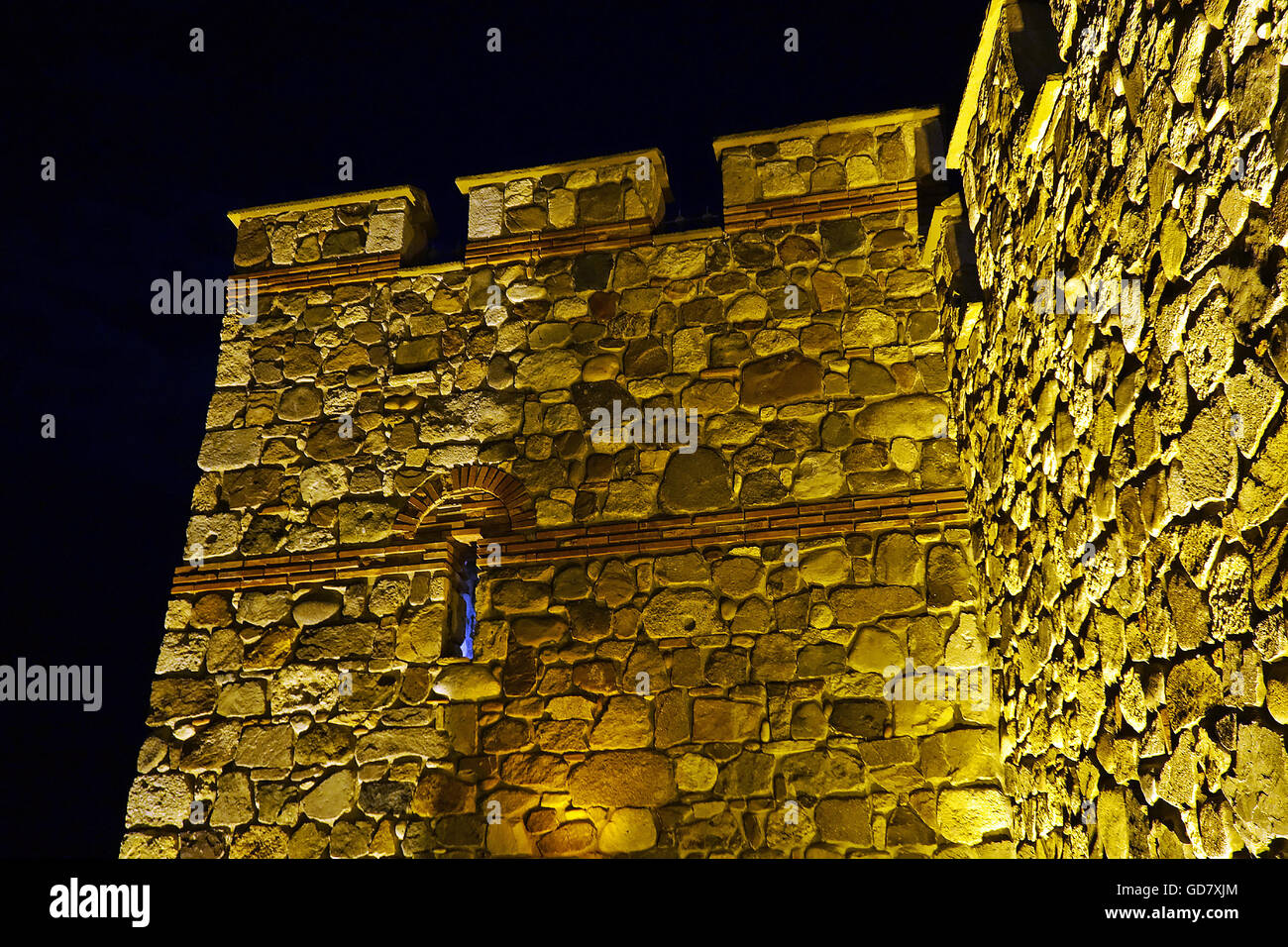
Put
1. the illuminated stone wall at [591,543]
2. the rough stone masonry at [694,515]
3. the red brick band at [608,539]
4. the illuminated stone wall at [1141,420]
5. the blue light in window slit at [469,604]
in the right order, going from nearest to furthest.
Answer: the illuminated stone wall at [1141,420], the rough stone masonry at [694,515], the illuminated stone wall at [591,543], the red brick band at [608,539], the blue light in window slit at [469,604]

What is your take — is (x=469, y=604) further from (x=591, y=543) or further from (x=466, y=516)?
(x=591, y=543)

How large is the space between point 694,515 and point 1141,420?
244 centimetres

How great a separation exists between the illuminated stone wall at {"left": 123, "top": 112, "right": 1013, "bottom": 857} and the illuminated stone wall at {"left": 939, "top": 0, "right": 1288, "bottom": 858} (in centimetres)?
68

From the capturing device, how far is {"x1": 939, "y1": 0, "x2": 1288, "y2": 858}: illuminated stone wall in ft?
6.18

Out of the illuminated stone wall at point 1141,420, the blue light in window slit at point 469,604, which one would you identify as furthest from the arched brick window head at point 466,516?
the illuminated stone wall at point 1141,420

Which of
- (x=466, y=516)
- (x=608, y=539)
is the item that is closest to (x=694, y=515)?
(x=608, y=539)

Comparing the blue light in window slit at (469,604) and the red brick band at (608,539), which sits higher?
the red brick band at (608,539)

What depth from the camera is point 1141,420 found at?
240 centimetres

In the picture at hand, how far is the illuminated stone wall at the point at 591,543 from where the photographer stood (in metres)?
4.22

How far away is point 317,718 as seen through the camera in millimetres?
4641

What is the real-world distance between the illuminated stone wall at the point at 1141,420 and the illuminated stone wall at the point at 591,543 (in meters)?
0.68

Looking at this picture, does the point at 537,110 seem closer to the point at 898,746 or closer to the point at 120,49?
the point at 120,49

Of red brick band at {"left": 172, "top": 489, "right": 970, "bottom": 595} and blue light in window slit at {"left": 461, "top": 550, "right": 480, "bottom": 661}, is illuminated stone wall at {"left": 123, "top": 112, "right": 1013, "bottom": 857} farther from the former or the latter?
blue light in window slit at {"left": 461, "top": 550, "right": 480, "bottom": 661}

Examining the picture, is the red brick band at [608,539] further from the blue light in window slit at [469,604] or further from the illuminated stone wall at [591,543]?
the blue light in window slit at [469,604]
